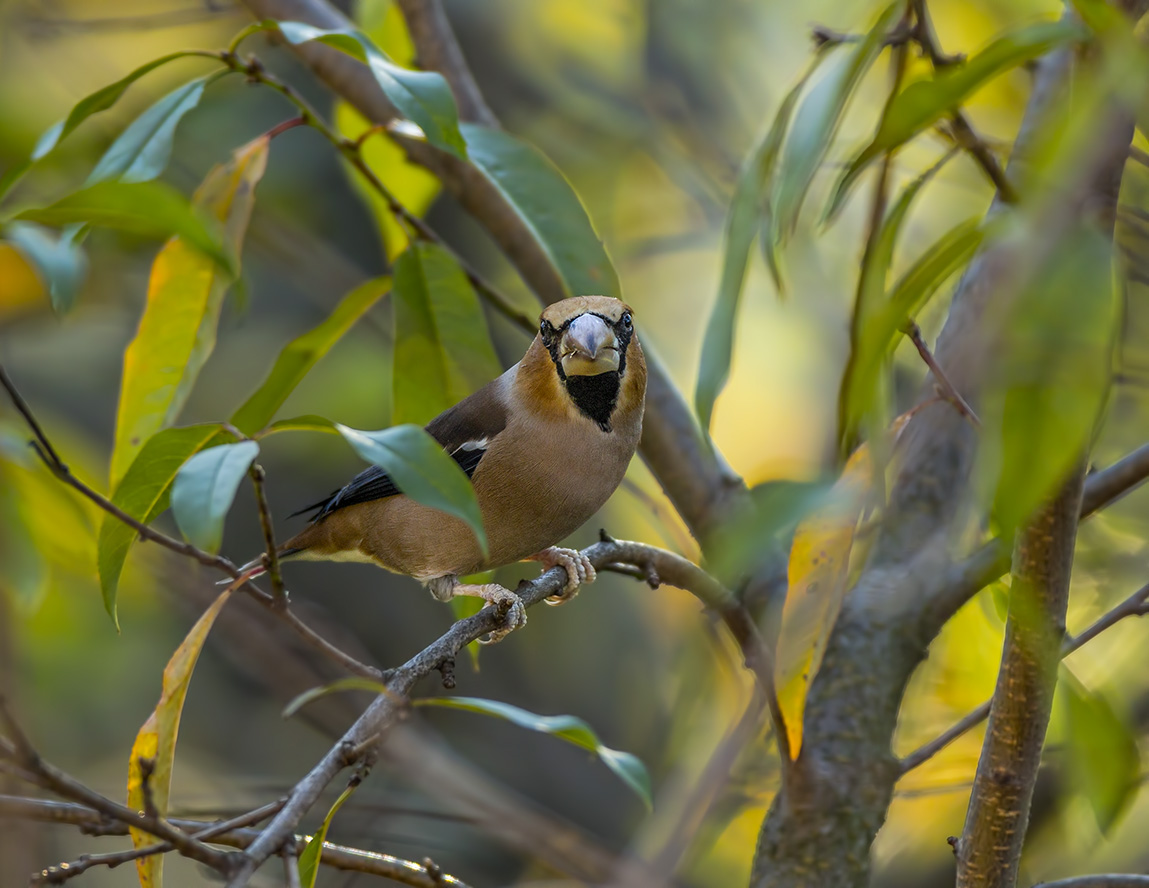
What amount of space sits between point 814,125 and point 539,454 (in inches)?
50.3

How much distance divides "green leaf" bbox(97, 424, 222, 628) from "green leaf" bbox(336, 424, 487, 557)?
1.34 ft

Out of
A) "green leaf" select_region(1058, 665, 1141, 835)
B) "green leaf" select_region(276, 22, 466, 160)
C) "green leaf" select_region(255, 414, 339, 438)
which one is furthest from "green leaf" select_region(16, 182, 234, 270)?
"green leaf" select_region(1058, 665, 1141, 835)

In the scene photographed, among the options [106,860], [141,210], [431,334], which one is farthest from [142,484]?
[431,334]

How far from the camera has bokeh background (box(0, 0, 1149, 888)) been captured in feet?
13.8

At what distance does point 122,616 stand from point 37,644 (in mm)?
457

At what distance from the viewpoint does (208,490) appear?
1399 mm

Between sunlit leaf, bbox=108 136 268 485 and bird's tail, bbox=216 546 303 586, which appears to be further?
sunlit leaf, bbox=108 136 268 485

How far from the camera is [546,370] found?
284 centimetres

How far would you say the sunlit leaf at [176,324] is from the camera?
2473 millimetres

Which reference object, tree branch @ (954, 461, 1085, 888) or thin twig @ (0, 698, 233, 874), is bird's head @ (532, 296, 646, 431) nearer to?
tree branch @ (954, 461, 1085, 888)

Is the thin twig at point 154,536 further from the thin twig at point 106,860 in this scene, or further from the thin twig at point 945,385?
the thin twig at point 945,385

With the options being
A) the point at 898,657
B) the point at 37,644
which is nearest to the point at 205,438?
the point at 898,657

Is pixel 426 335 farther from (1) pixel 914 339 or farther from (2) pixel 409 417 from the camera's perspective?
(1) pixel 914 339

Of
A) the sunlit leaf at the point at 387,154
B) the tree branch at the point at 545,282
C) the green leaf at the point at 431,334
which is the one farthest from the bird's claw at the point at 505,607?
the sunlit leaf at the point at 387,154
